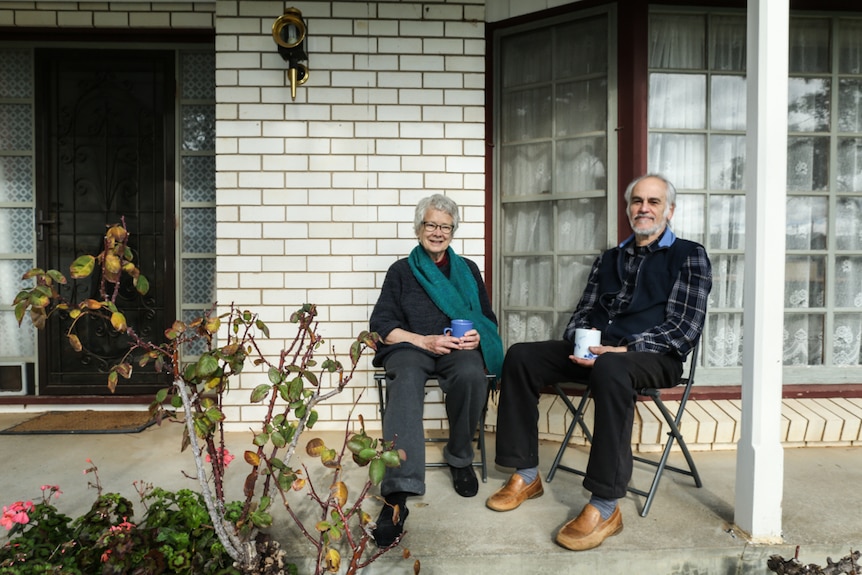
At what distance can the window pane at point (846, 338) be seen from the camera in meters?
3.40

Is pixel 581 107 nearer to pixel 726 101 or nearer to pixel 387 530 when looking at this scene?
pixel 726 101

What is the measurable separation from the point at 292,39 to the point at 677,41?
84.1 inches

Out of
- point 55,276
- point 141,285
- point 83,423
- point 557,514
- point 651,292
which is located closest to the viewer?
point 55,276

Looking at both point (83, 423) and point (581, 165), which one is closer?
point (581, 165)

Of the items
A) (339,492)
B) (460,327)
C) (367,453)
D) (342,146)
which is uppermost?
(342,146)

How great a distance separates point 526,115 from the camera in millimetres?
3521

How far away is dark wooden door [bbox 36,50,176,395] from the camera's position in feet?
12.5

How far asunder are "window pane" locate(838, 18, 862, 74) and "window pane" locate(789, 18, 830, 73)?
73 mm

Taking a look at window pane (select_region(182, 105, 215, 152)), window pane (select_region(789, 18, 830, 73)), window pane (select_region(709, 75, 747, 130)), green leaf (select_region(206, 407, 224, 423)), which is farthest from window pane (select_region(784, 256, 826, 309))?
window pane (select_region(182, 105, 215, 152))

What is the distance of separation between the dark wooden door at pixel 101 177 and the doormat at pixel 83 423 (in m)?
0.18

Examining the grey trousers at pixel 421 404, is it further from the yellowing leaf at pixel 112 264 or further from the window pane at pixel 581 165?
the window pane at pixel 581 165

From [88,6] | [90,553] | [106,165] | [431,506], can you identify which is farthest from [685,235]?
[88,6]

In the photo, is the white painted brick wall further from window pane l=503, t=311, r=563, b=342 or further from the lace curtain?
window pane l=503, t=311, r=563, b=342

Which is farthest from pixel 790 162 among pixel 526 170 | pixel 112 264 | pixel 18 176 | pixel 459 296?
pixel 18 176
